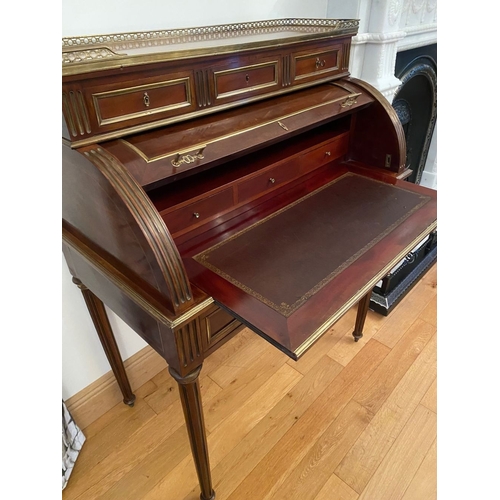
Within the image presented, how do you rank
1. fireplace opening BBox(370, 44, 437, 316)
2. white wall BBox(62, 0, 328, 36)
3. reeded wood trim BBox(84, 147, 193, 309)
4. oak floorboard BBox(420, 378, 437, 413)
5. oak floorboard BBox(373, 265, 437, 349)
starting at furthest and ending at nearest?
fireplace opening BBox(370, 44, 437, 316) < oak floorboard BBox(373, 265, 437, 349) < oak floorboard BBox(420, 378, 437, 413) < white wall BBox(62, 0, 328, 36) < reeded wood trim BBox(84, 147, 193, 309)

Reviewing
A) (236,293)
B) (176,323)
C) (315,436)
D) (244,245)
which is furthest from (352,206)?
(315,436)

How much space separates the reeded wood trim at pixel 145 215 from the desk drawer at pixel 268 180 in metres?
0.38

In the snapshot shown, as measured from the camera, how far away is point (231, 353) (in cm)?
184

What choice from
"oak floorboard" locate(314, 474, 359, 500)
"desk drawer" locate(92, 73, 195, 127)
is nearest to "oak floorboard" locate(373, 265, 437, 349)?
"oak floorboard" locate(314, 474, 359, 500)

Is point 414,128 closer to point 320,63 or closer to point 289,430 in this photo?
point 320,63

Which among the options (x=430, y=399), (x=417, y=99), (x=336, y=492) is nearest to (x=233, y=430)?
(x=336, y=492)

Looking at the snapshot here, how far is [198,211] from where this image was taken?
1.00 meters

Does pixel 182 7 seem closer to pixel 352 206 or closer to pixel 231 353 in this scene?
pixel 352 206

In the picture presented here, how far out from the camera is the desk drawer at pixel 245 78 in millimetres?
938

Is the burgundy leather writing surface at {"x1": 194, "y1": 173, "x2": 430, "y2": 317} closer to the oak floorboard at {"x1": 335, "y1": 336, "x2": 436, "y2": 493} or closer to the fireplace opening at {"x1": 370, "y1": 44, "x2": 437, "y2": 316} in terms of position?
the fireplace opening at {"x1": 370, "y1": 44, "x2": 437, "y2": 316}

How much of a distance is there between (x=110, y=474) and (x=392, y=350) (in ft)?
4.34

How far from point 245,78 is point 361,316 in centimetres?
124

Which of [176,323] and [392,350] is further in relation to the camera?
[392,350]

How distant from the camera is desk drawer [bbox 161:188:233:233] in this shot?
949 mm
